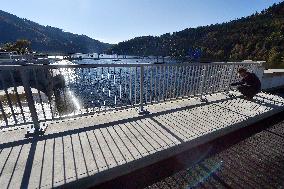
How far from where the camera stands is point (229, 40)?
4702 inches

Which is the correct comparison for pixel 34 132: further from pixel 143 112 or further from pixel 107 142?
pixel 143 112

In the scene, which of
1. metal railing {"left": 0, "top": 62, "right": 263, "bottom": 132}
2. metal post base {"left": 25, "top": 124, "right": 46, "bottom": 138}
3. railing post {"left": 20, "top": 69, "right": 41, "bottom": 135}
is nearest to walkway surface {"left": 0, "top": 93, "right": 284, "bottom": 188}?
metal post base {"left": 25, "top": 124, "right": 46, "bottom": 138}

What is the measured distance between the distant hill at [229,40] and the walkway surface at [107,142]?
248ft

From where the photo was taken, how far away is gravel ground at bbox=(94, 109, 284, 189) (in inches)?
143

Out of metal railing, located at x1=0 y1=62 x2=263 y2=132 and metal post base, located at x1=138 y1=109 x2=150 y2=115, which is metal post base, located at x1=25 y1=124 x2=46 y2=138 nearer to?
metal railing, located at x1=0 y1=62 x2=263 y2=132

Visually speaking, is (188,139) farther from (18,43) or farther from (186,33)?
(186,33)

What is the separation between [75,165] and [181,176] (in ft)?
5.87

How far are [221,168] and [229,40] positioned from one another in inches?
5027

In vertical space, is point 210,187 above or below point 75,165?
below

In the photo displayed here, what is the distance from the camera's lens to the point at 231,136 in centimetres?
555

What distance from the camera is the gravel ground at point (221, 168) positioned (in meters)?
3.64

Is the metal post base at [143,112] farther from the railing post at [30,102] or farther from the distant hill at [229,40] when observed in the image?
the distant hill at [229,40]

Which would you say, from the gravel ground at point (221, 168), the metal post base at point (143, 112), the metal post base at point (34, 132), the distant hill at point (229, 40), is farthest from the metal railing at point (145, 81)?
the distant hill at point (229, 40)

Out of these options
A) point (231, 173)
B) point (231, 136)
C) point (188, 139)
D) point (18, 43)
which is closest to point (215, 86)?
point (231, 136)
